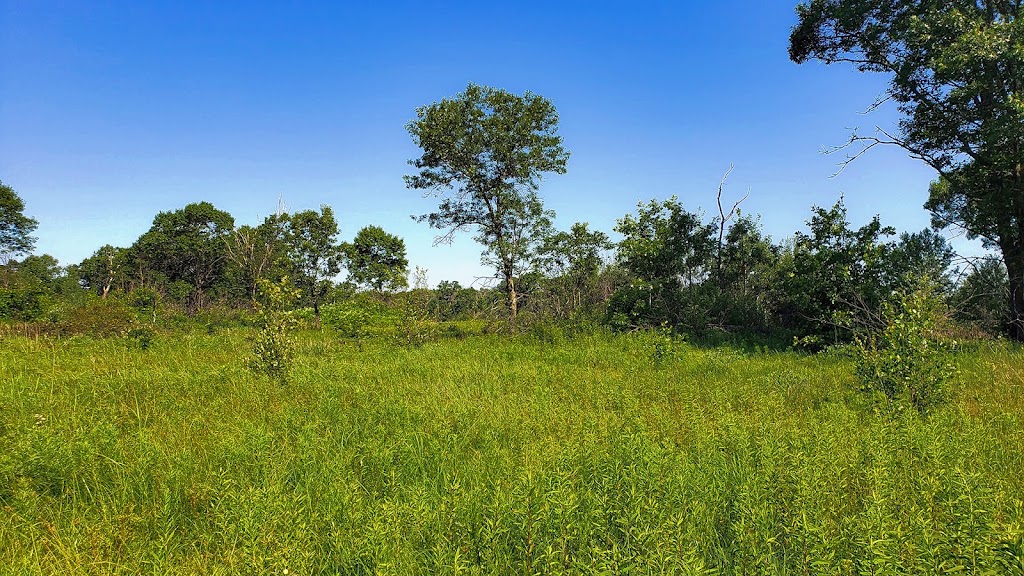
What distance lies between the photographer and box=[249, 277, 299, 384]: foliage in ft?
28.3

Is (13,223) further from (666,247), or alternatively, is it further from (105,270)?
(666,247)

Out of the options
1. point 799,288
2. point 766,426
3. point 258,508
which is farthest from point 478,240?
point 258,508

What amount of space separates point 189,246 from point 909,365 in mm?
54120

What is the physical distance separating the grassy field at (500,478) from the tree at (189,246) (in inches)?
1744

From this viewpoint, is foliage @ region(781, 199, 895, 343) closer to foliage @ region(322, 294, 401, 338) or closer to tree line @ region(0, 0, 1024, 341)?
tree line @ region(0, 0, 1024, 341)

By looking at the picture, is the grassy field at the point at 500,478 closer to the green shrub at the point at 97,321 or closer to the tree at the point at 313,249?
the green shrub at the point at 97,321

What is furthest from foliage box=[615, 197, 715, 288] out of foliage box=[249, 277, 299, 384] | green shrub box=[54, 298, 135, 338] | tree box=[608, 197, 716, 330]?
green shrub box=[54, 298, 135, 338]

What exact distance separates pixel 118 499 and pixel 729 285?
1741cm

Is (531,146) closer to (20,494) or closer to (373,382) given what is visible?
(373,382)

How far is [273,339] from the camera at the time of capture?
28.4ft

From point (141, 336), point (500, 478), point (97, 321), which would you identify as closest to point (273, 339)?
point (500, 478)

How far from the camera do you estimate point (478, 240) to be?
18.8 metres

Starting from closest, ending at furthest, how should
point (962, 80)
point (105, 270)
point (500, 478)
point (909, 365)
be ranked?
point (500, 478) < point (909, 365) < point (962, 80) < point (105, 270)

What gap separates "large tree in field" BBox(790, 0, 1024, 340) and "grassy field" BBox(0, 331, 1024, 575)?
25.0ft
